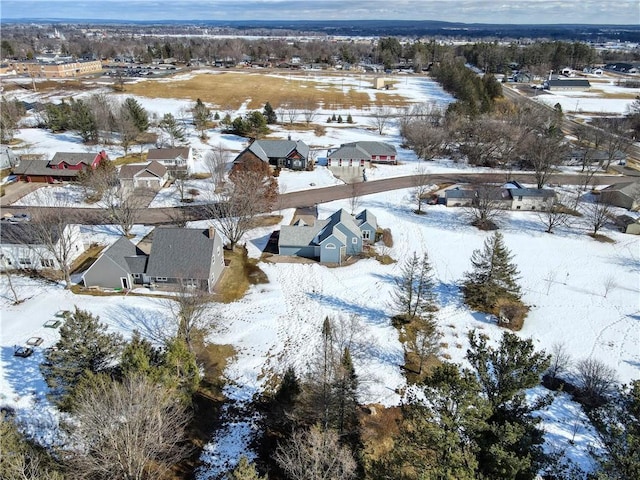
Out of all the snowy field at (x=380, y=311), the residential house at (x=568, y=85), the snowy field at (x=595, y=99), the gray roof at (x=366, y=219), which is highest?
the residential house at (x=568, y=85)

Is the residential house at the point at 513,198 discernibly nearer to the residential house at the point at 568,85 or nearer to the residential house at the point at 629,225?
the residential house at the point at 629,225

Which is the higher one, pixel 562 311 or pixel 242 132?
pixel 242 132

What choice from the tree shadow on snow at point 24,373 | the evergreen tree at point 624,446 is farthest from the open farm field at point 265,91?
the evergreen tree at point 624,446

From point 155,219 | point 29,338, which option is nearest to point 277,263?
point 155,219

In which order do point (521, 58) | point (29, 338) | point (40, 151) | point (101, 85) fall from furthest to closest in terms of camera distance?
point (521, 58) < point (101, 85) < point (40, 151) < point (29, 338)

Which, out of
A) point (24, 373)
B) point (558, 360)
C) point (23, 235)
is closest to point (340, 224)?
point (558, 360)

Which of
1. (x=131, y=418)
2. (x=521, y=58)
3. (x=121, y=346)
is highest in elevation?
(x=521, y=58)

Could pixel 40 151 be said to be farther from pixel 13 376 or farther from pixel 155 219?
pixel 13 376
